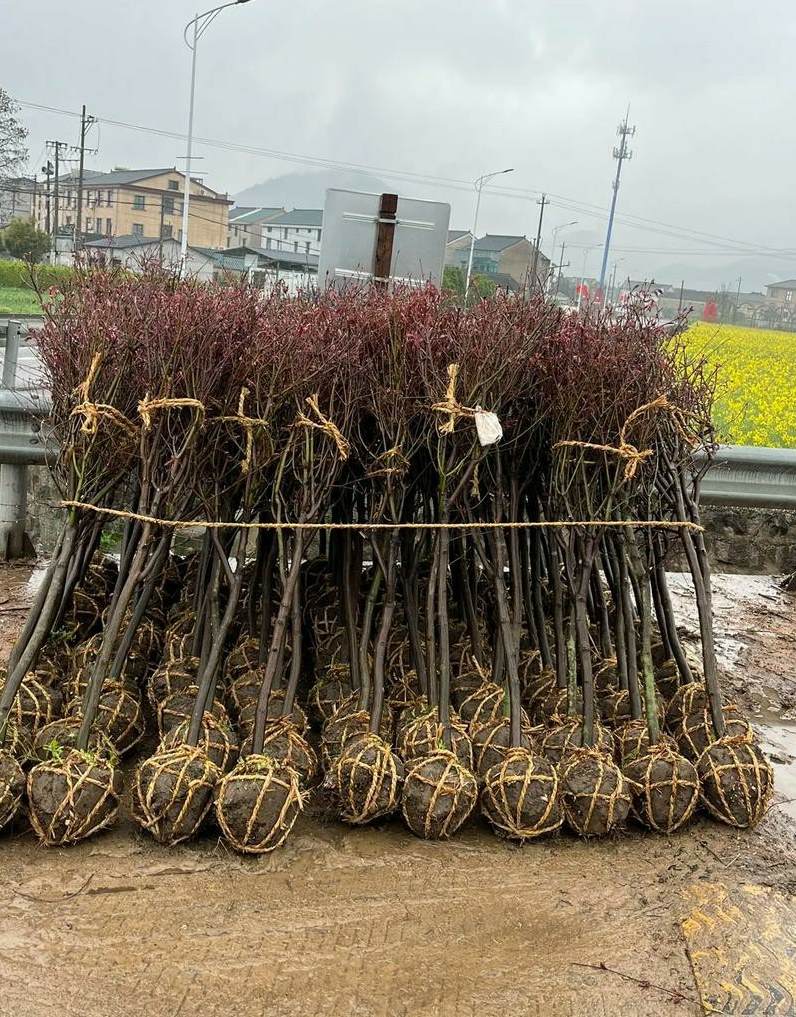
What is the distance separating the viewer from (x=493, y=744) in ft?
12.6

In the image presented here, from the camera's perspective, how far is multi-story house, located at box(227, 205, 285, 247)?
87.4m

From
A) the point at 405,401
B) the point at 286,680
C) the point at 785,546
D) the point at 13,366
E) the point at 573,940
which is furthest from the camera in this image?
the point at 785,546

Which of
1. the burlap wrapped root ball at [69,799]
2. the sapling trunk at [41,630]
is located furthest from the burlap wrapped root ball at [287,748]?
the sapling trunk at [41,630]

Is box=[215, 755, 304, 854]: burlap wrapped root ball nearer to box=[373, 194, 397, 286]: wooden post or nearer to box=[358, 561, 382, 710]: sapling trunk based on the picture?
box=[358, 561, 382, 710]: sapling trunk

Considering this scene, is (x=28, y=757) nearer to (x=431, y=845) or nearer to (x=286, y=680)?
(x=286, y=680)

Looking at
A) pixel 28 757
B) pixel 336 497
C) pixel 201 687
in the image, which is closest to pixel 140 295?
pixel 336 497

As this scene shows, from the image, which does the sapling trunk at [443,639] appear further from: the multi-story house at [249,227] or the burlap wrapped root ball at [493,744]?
the multi-story house at [249,227]

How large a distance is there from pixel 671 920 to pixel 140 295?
133 inches

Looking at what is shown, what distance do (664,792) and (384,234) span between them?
5049 mm

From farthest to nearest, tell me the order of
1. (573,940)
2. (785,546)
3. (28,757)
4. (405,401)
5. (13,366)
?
(785,546) < (13,366) < (405,401) < (28,757) < (573,940)

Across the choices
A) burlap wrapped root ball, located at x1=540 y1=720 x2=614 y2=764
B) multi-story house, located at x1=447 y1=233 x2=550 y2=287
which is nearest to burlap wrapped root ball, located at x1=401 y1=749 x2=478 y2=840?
burlap wrapped root ball, located at x1=540 y1=720 x2=614 y2=764

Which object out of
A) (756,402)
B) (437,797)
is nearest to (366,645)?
(437,797)

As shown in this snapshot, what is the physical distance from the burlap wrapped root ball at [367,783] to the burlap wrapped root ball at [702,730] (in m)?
1.36

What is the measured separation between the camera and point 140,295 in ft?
13.8
